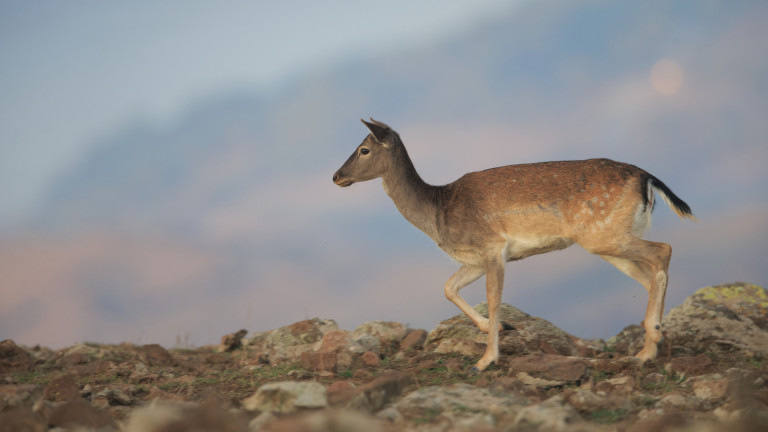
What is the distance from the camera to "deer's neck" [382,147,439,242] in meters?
11.5

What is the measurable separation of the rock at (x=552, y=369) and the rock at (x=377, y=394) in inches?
105

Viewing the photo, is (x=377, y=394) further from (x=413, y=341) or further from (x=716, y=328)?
(x=716, y=328)

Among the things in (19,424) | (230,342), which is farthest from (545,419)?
(230,342)

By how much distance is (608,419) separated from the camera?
6926 mm

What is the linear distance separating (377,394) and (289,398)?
81cm

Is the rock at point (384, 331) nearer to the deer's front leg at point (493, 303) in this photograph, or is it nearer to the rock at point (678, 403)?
the deer's front leg at point (493, 303)

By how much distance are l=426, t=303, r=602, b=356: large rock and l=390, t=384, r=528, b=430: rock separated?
415 centimetres

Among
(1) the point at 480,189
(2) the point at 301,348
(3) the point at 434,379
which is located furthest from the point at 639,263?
(2) the point at 301,348

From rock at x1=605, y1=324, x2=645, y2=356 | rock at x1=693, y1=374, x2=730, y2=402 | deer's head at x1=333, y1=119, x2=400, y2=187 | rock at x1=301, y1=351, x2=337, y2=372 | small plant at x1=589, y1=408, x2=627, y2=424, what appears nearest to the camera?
small plant at x1=589, y1=408, x2=627, y2=424

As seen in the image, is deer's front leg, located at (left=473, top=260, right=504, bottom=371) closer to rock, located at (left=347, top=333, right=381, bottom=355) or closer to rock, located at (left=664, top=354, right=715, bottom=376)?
rock, located at (left=347, top=333, right=381, bottom=355)

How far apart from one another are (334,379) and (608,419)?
3.83 meters

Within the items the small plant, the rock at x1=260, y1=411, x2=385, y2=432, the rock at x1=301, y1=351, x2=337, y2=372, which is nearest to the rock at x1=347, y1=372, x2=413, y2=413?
the rock at x1=260, y1=411, x2=385, y2=432

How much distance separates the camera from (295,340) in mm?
13547

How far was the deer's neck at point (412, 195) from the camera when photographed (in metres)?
11.5
